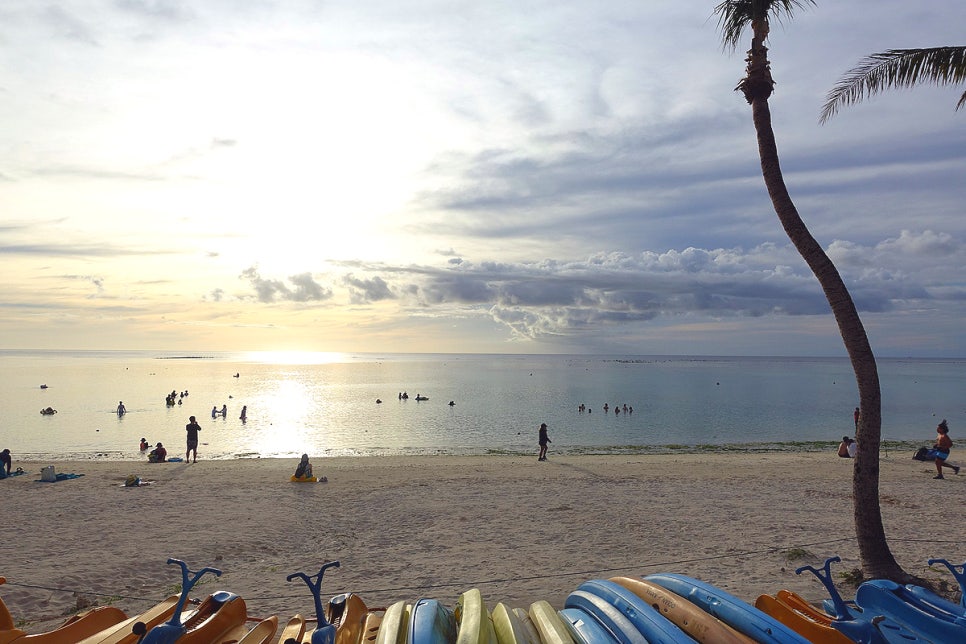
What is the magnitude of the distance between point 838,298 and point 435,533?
25.8 feet

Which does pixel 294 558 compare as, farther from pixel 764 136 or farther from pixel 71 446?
pixel 71 446

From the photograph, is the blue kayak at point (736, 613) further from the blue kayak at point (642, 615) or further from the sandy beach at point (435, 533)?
the sandy beach at point (435, 533)

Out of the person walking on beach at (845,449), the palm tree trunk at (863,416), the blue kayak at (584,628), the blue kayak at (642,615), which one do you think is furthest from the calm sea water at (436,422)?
the blue kayak at (584,628)

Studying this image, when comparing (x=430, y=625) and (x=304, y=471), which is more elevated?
(x=430, y=625)

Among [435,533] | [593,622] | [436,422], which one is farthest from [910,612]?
[436,422]

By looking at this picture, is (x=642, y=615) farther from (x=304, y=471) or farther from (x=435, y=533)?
(x=304, y=471)

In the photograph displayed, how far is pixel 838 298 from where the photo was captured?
27.7 feet

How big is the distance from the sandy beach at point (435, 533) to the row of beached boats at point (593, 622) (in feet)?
9.49

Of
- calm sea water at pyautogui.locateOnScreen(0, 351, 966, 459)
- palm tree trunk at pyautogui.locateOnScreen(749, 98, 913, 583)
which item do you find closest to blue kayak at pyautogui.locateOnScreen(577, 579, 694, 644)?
palm tree trunk at pyautogui.locateOnScreen(749, 98, 913, 583)

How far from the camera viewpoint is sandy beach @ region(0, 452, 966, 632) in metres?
8.43

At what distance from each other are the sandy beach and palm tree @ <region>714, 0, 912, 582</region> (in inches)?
32.5

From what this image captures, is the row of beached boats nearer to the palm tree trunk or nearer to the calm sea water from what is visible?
the palm tree trunk

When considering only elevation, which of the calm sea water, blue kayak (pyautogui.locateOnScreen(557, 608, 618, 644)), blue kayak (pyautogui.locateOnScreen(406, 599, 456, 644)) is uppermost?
blue kayak (pyautogui.locateOnScreen(406, 599, 456, 644))

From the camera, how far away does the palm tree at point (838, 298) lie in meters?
8.24
